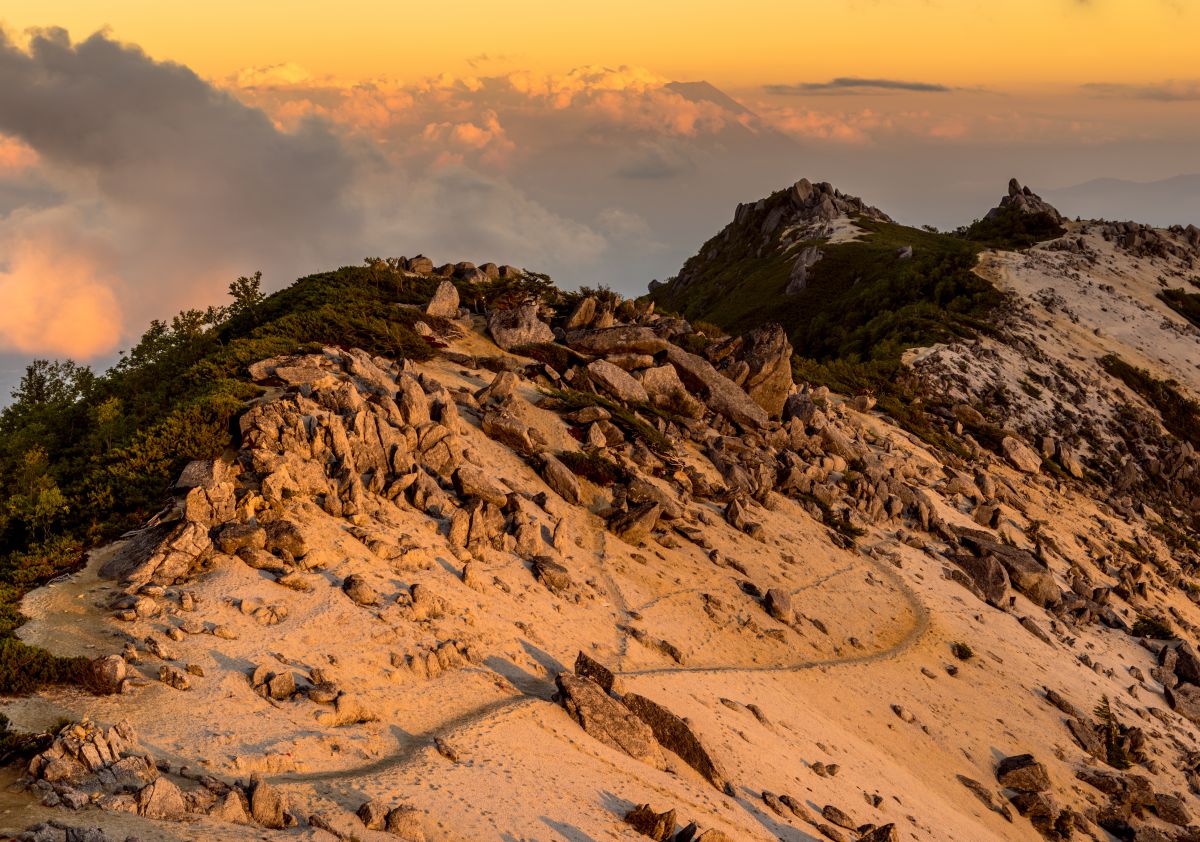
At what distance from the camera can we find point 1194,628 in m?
42.8

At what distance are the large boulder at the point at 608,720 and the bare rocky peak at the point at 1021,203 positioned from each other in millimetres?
104546

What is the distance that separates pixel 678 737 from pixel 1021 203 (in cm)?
10922

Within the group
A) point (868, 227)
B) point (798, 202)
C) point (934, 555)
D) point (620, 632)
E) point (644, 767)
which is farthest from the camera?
point (798, 202)

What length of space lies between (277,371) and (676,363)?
1881 cm

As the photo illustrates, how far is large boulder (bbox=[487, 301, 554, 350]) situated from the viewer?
42531 mm

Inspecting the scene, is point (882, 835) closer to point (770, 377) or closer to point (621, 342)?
point (770, 377)

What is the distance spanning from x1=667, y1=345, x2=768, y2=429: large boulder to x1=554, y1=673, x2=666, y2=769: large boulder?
23.1 metres

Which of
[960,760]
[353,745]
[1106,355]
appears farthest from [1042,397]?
[353,745]

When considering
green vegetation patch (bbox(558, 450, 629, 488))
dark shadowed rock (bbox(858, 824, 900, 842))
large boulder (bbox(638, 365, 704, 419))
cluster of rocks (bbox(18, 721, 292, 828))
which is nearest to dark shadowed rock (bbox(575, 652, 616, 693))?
dark shadowed rock (bbox(858, 824, 900, 842))

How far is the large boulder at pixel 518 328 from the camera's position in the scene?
42531mm

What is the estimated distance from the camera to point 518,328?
4284 centimetres

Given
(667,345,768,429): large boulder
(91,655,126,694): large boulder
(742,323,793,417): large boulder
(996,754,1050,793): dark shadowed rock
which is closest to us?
(91,655,126,694): large boulder

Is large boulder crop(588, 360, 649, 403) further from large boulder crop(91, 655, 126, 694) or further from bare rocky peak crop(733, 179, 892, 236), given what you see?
bare rocky peak crop(733, 179, 892, 236)

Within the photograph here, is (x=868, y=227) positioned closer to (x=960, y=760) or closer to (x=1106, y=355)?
(x=1106, y=355)
